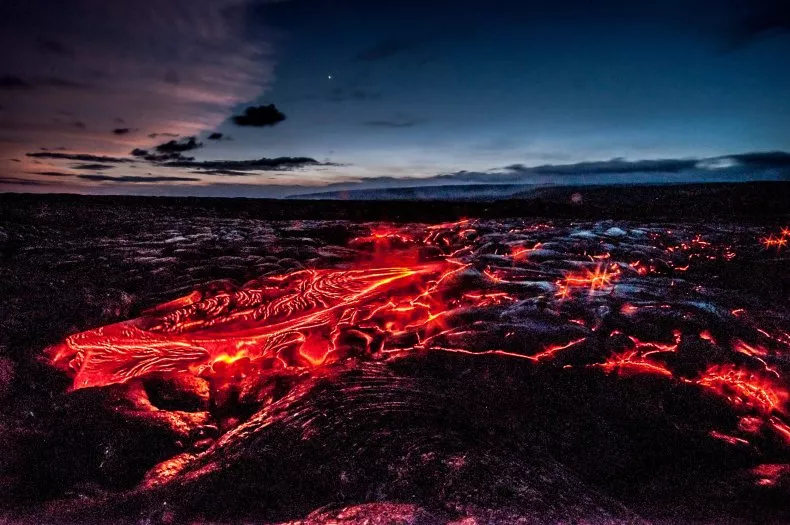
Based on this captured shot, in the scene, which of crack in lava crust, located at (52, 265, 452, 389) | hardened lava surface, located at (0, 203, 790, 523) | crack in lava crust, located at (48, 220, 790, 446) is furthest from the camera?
crack in lava crust, located at (52, 265, 452, 389)

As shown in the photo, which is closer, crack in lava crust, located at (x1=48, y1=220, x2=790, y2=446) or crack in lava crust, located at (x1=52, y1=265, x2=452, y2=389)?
crack in lava crust, located at (x1=48, y1=220, x2=790, y2=446)

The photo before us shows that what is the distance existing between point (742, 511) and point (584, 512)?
787mm

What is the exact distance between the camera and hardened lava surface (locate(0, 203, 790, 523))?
2182mm

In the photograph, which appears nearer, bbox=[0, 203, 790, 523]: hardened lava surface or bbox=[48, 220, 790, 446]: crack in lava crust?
bbox=[0, 203, 790, 523]: hardened lava surface

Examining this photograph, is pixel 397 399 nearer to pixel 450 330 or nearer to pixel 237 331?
pixel 450 330

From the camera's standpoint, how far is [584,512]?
2.07 meters

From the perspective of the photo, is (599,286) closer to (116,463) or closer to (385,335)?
(385,335)

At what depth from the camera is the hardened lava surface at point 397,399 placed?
218 centimetres

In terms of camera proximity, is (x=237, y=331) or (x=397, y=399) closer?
(x=397, y=399)

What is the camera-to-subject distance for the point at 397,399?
303 cm

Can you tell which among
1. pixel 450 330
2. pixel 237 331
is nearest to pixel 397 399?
pixel 450 330

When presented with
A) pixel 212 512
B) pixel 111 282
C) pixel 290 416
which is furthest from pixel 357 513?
pixel 111 282

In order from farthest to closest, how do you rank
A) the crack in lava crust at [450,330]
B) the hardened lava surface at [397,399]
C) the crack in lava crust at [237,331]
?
1. the crack in lava crust at [237,331]
2. the crack in lava crust at [450,330]
3. the hardened lava surface at [397,399]

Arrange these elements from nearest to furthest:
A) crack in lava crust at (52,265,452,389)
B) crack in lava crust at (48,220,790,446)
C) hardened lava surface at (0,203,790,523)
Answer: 1. hardened lava surface at (0,203,790,523)
2. crack in lava crust at (48,220,790,446)
3. crack in lava crust at (52,265,452,389)
